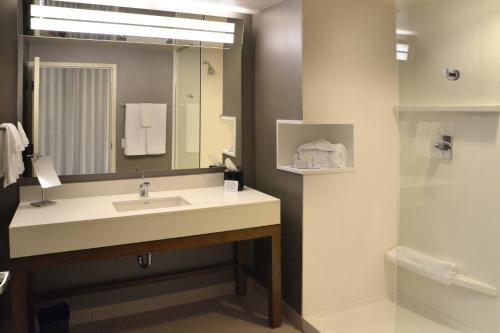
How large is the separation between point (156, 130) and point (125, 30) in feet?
2.15

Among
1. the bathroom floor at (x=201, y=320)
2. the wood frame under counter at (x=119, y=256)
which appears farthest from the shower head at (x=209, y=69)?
the bathroom floor at (x=201, y=320)

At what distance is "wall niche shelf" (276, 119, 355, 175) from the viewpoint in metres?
2.72

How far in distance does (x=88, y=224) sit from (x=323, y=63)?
1644mm

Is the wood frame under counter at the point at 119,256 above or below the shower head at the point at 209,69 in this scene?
below

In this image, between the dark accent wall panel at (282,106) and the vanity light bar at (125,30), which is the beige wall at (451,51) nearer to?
the dark accent wall panel at (282,106)

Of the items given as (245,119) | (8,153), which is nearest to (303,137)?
(245,119)

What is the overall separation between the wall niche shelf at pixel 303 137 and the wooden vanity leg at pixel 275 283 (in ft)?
1.58

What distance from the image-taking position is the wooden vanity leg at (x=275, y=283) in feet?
8.21

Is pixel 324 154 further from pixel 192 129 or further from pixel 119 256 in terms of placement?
pixel 119 256

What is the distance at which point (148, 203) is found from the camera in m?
2.57

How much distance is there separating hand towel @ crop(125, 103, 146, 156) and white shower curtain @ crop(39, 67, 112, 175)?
0.12 m

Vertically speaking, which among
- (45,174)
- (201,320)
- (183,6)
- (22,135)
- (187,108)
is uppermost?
(183,6)

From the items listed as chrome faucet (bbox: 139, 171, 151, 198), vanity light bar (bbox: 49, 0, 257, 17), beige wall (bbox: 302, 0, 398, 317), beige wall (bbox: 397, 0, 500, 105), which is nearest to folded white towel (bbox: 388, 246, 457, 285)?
beige wall (bbox: 302, 0, 398, 317)

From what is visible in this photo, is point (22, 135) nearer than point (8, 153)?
No
